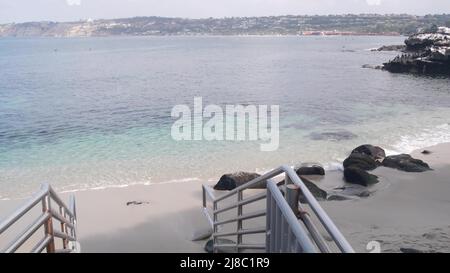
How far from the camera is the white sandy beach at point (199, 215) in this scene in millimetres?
9673

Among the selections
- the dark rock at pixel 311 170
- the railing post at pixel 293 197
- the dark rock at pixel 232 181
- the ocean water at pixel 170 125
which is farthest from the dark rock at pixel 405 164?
the railing post at pixel 293 197

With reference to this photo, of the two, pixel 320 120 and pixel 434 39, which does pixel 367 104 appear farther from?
pixel 434 39

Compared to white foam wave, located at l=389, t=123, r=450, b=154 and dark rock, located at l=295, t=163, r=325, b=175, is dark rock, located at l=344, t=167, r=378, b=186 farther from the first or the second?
white foam wave, located at l=389, t=123, r=450, b=154

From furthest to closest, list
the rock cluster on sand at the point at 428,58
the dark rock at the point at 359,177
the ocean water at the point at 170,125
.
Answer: the rock cluster on sand at the point at 428,58, the ocean water at the point at 170,125, the dark rock at the point at 359,177

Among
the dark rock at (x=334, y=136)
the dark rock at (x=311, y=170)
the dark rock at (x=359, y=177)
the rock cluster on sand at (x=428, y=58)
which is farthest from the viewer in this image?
the rock cluster on sand at (x=428, y=58)

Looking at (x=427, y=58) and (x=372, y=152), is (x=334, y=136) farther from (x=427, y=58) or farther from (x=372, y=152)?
(x=427, y=58)

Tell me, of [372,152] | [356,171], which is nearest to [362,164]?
[356,171]

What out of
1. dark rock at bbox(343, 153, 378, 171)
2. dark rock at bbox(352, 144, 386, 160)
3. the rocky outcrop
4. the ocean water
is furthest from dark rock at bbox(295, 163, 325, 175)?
dark rock at bbox(352, 144, 386, 160)

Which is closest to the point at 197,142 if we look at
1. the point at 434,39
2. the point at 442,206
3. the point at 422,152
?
the point at 422,152

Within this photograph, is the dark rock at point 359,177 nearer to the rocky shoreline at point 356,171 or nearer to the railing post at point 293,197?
the rocky shoreline at point 356,171

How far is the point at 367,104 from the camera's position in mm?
32844

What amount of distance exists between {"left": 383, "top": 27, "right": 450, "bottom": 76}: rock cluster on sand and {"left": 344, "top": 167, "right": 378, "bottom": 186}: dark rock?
45.2 meters

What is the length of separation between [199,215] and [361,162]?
6.55m

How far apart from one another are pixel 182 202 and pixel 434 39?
56.5 meters
